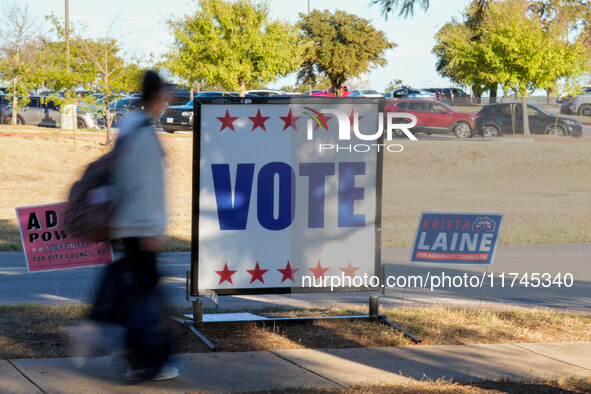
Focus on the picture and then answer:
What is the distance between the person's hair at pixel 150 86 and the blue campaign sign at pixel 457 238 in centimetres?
364

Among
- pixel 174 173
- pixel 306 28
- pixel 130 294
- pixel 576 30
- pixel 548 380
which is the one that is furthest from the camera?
pixel 306 28

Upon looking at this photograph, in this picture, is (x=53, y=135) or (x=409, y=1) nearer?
(x=409, y=1)

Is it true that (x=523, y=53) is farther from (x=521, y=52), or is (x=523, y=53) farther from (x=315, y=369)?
(x=315, y=369)

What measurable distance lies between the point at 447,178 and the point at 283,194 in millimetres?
17814

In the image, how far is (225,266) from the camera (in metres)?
6.38

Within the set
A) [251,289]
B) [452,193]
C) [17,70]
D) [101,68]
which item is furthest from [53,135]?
[251,289]

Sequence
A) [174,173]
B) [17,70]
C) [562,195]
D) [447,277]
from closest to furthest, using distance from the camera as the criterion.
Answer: [447,277]
[562,195]
[174,173]
[17,70]

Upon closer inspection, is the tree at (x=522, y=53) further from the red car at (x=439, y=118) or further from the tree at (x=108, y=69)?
the tree at (x=108, y=69)

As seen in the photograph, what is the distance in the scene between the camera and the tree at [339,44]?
191ft

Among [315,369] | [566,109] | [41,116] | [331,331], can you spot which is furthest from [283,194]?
[41,116]

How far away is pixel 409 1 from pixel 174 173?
16.2 m

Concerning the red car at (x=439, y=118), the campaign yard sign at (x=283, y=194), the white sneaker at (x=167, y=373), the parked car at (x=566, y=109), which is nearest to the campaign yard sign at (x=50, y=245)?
the campaign yard sign at (x=283, y=194)

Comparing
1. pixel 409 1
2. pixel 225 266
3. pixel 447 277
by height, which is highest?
pixel 409 1

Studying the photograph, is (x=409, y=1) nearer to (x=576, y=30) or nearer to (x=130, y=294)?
(x=130, y=294)
